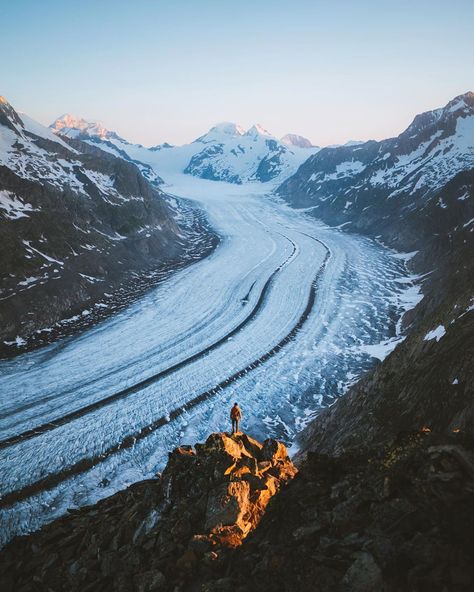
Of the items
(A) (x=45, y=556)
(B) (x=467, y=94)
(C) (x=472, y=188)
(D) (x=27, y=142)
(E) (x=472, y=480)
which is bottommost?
(A) (x=45, y=556)

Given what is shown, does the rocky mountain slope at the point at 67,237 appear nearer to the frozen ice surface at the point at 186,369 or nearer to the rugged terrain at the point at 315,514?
the frozen ice surface at the point at 186,369

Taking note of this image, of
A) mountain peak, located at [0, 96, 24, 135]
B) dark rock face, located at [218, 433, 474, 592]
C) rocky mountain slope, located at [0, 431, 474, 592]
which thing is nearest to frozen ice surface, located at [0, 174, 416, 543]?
rocky mountain slope, located at [0, 431, 474, 592]

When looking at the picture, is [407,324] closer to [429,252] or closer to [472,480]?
[429,252]

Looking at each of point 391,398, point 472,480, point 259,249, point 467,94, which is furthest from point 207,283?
point 467,94

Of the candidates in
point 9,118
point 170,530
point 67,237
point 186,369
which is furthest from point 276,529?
point 9,118

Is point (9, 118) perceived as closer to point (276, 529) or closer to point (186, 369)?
point (186, 369)

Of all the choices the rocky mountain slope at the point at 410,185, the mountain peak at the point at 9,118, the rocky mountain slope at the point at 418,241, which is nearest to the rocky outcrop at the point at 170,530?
the rocky mountain slope at the point at 418,241
